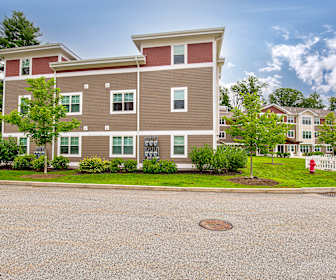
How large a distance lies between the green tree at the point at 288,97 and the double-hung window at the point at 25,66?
211ft

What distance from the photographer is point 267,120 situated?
11.4 metres

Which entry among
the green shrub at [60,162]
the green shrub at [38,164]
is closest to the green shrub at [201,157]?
the green shrub at [60,162]

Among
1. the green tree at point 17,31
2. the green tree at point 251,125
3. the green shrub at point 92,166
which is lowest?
Result: the green shrub at point 92,166

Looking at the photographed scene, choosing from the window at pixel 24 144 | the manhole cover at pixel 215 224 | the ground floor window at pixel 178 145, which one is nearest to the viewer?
the manhole cover at pixel 215 224

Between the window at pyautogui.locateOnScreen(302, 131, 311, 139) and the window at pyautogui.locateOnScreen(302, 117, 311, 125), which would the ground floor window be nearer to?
the window at pyautogui.locateOnScreen(302, 131, 311, 139)

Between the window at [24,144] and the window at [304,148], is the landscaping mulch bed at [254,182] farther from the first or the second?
the window at [304,148]

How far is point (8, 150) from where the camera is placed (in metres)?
16.9

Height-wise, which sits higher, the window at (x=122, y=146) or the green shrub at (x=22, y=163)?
the window at (x=122, y=146)

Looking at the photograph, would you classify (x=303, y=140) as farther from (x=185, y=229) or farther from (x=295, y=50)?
(x=185, y=229)

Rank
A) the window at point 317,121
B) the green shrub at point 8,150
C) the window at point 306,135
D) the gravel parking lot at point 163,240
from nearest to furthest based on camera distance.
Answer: the gravel parking lot at point 163,240 → the green shrub at point 8,150 → the window at point 306,135 → the window at point 317,121

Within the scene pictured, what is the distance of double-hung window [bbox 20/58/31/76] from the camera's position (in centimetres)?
1864

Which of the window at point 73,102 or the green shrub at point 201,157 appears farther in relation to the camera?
the window at point 73,102

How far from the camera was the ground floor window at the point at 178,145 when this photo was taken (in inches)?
622

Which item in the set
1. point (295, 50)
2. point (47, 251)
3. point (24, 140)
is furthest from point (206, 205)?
point (295, 50)
